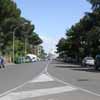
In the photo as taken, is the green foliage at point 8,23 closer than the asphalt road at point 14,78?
No

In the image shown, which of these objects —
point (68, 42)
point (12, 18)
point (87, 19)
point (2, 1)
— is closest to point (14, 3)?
point (12, 18)

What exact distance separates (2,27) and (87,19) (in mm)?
20369

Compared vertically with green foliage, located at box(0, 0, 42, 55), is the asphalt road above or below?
below

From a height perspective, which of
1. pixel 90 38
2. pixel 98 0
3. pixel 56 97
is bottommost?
pixel 56 97

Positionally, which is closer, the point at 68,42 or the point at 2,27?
the point at 2,27

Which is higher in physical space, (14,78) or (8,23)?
(8,23)

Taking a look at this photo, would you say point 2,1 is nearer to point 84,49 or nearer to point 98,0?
point 98,0

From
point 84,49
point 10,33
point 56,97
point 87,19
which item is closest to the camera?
point 56,97

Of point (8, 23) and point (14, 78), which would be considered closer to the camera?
point (14, 78)

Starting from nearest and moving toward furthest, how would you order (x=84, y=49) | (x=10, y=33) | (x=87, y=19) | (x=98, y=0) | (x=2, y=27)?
(x=98, y=0) → (x=87, y=19) → (x=2, y=27) → (x=10, y=33) → (x=84, y=49)

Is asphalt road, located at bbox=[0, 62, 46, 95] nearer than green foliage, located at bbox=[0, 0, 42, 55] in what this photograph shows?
Yes

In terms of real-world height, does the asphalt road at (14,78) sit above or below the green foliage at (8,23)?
below

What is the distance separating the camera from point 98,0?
224ft

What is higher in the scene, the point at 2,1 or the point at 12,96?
the point at 2,1
